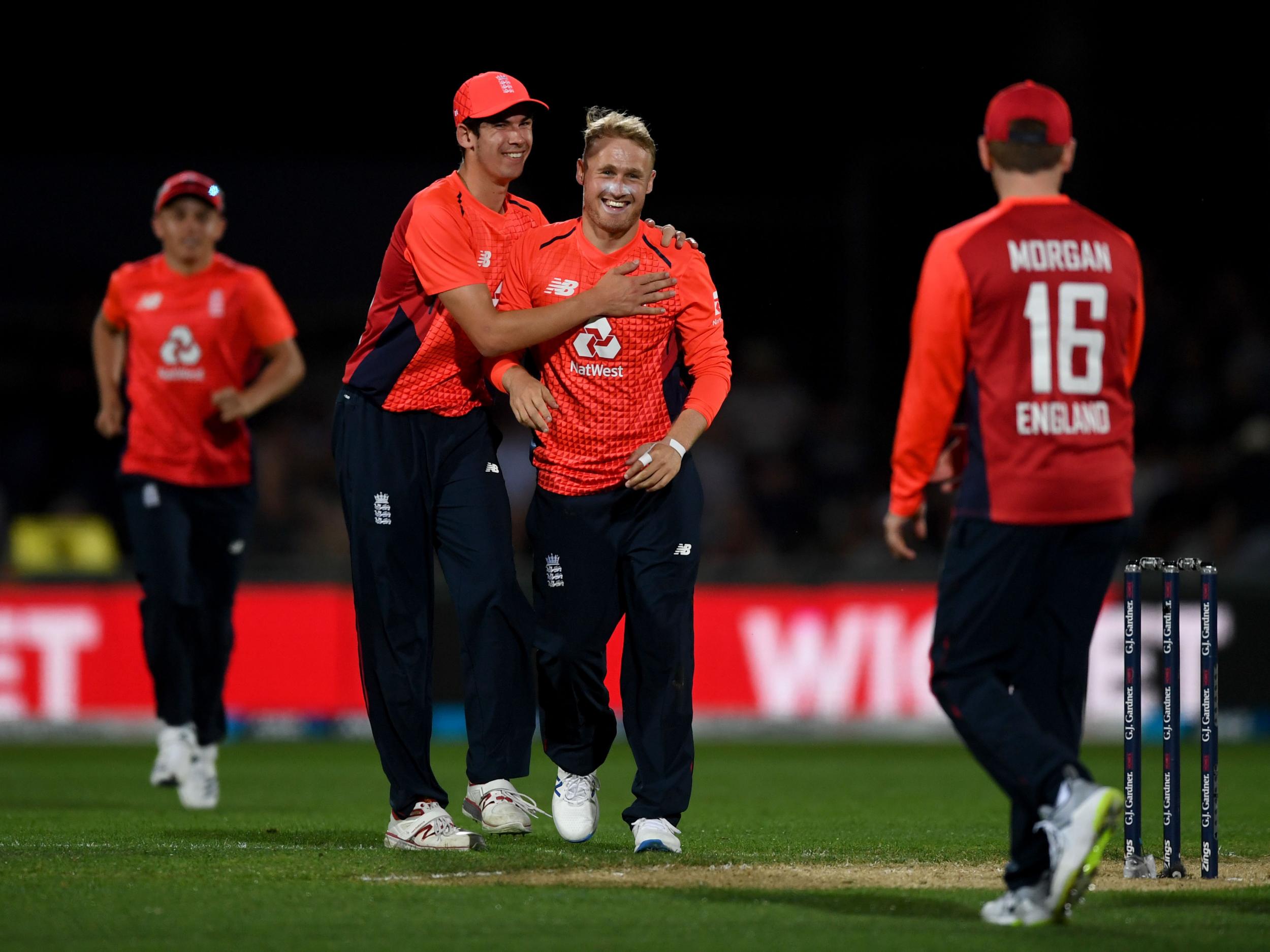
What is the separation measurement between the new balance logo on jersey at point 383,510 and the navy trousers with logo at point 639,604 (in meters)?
0.47

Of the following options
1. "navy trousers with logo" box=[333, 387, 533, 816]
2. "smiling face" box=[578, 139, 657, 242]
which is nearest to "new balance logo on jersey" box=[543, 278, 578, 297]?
"smiling face" box=[578, 139, 657, 242]

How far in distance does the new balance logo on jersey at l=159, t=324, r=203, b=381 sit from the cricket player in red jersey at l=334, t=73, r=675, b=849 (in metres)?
2.51

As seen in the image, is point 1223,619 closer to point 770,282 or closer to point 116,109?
point 770,282

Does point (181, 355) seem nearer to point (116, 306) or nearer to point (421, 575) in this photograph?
point (116, 306)

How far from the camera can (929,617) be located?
1178 centimetres

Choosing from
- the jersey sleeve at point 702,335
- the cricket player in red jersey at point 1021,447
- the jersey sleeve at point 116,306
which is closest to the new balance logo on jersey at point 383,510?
the jersey sleeve at point 702,335

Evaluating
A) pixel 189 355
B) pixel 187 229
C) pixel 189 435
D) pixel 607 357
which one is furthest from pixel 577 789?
pixel 187 229

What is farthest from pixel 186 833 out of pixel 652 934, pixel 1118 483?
pixel 1118 483

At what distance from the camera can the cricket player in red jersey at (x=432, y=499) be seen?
5.75m

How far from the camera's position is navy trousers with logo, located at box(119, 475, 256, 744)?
7941mm

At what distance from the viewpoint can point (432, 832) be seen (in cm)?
566

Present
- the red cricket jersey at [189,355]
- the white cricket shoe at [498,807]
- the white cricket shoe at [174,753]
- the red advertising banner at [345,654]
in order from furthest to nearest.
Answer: the red advertising banner at [345,654] < the red cricket jersey at [189,355] < the white cricket shoe at [174,753] < the white cricket shoe at [498,807]

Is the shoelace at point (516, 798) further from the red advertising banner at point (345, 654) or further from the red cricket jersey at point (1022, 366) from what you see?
the red advertising banner at point (345, 654)

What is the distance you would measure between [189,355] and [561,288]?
119 inches
